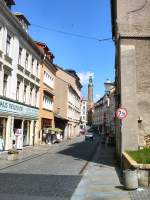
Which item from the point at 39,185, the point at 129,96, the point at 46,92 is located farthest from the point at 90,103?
the point at 39,185

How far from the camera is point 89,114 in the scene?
179375 mm

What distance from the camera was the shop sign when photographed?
28231 mm

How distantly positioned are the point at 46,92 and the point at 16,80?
14075 millimetres

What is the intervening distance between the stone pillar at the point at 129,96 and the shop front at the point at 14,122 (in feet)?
38.5

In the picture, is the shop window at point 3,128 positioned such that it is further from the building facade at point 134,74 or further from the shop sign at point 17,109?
the building facade at point 134,74

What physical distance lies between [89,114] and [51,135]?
131108mm

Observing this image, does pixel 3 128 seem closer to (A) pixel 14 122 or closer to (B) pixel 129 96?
(A) pixel 14 122

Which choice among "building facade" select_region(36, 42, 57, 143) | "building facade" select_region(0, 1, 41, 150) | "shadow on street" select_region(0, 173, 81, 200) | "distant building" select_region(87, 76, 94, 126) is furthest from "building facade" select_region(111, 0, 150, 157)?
"distant building" select_region(87, 76, 94, 126)

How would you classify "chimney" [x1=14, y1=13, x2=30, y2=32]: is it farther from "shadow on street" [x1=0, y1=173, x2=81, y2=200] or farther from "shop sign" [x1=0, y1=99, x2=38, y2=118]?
"shadow on street" [x1=0, y1=173, x2=81, y2=200]

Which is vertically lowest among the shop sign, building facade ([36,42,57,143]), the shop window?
the shop window

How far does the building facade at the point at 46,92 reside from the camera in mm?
43844

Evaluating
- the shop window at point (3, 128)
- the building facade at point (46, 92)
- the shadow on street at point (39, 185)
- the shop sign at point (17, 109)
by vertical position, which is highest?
the building facade at point (46, 92)

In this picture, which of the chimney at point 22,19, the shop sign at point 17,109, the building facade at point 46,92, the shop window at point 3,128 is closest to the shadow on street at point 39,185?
the shop sign at point 17,109

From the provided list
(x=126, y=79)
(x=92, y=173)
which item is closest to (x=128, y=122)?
(x=126, y=79)
